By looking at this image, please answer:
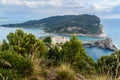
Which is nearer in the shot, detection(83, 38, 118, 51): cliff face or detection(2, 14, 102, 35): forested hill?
detection(83, 38, 118, 51): cliff face

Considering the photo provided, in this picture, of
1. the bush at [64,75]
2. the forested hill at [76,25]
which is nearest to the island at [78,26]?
the forested hill at [76,25]

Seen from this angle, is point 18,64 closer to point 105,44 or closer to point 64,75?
point 64,75

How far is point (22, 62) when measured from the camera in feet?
20.8

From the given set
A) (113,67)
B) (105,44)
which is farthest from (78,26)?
(113,67)

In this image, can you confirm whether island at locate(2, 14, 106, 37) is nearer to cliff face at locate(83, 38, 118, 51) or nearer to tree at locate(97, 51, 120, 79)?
cliff face at locate(83, 38, 118, 51)

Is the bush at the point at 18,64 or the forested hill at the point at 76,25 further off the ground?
the bush at the point at 18,64

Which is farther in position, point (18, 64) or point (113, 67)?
point (113, 67)

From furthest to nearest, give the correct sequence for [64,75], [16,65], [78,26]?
[78,26]
[64,75]
[16,65]

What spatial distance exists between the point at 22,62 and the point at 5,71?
28.1 inches

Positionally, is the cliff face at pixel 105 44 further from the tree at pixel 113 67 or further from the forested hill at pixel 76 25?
the tree at pixel 113 67

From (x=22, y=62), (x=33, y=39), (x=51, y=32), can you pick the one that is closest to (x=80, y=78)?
(x=22, y=62)

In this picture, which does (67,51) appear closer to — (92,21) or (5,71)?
(5,71)

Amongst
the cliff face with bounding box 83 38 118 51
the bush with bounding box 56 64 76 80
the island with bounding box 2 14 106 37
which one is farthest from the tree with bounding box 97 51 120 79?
the island with bounding box 2 14 106 37

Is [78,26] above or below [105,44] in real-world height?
above
